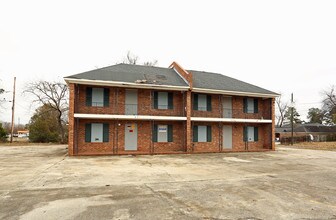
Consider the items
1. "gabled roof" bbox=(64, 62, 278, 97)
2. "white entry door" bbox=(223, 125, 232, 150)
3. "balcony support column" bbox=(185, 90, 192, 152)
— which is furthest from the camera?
"white entry door" bbox=(223, 125, 232, 150)

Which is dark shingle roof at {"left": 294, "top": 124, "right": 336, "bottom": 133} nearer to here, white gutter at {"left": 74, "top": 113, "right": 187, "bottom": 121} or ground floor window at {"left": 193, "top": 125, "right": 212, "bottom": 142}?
ground floor window at {"left": 193, "top": 125, "right": 212, "bottom": 142}

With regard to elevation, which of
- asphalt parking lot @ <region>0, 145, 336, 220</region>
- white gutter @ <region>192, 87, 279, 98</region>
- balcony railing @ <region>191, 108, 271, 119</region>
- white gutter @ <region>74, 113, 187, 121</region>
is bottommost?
asphalt parking lot @ <region>0, 145, 336, 220</region>

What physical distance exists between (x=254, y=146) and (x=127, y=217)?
17.4m

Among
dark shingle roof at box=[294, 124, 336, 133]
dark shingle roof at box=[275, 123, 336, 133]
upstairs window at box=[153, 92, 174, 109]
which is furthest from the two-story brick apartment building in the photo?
dark shingle roof at box=[294, 124, 336, 133]

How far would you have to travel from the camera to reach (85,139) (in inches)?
605

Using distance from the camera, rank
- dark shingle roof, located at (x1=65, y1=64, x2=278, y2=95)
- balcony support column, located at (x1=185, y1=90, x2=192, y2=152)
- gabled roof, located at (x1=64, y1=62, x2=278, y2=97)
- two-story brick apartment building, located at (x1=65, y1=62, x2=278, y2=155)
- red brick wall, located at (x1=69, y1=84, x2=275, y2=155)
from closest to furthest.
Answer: gabled roof, located at (x1=64, y1=62, x2=278, y2=97), red brick wall, located at (x1=69, y1=84, x2=275, y2=155), two-story brick apartment building, located at (x1=65, y1=62, x2=278, y2=155), dark shingle roof, located at (x1=65, y1=64, x2=278, y2=95), balcony support column, located at (x1=185, y1=90, x2=192, y2=152)

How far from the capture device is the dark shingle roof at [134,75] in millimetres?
15508

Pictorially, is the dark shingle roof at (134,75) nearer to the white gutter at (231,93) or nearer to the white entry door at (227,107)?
the white gutter at (231,93)

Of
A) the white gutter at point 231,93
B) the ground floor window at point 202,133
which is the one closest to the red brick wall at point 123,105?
the white gutter at point 231,93

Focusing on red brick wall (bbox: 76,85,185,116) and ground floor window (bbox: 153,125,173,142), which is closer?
red brick wall (bbox: 76,85,185,116)

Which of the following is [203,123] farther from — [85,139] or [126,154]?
[85,139]

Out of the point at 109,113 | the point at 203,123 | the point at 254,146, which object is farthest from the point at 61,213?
the point at 254,146

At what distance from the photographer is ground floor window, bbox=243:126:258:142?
63.6ft

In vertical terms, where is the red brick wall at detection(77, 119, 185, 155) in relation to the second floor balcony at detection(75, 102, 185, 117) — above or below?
below
